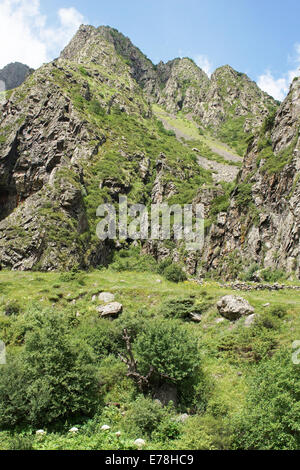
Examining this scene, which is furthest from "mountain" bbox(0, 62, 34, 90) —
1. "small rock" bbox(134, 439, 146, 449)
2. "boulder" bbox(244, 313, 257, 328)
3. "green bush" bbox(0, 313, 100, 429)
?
"small rock" bbox(134, 439, 146, 449)

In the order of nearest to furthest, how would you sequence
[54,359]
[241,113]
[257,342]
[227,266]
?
[54,359], [257,342], [227,266], [241,113]

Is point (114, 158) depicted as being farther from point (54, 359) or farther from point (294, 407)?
point (294, 407)

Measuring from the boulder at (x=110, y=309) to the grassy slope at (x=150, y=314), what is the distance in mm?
450

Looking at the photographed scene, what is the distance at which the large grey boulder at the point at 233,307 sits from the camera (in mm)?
17172

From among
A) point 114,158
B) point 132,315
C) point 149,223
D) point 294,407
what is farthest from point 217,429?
point 114,158

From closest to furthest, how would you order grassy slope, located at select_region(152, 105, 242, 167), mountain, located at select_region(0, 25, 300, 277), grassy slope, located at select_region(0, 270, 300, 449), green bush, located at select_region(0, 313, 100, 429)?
grassy slope, located at select_region(0, 270, 300, 449) → green bush, located at select_region(0, 313, 100, 429) → mountain, located at select_region(0, 25, 300, 277) → grassy slope, located at select_region(152, 105, 242, 167)

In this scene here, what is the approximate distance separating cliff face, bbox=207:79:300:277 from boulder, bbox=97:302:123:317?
12.6m

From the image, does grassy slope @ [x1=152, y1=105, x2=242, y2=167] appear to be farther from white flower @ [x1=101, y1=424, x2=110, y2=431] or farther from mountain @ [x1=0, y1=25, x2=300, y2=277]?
white flower @ [x1=101, y1=424, x2=110, y2=431]

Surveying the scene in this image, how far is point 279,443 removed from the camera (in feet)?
27.5

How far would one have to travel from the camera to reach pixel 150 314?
19266mm

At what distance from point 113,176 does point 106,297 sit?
2934 cm

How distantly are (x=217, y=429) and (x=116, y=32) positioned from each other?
161 meters

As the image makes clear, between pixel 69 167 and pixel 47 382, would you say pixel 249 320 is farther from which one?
pixel 69 167

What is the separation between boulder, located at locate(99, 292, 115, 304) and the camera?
21755 millimetres
